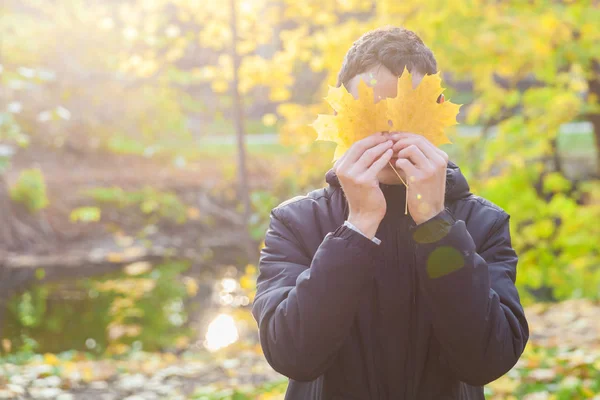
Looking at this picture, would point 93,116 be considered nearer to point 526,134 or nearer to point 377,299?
point 526,134

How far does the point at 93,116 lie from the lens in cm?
1532

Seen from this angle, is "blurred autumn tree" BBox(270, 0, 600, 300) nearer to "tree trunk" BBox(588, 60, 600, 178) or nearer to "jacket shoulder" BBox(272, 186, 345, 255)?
"tree trunk" BBox(588, 60, 600, 178)

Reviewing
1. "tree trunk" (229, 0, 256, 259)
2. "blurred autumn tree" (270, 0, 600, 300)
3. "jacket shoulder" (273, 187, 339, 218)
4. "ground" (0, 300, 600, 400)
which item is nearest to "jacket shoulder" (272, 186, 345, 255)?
"jacket shoulder" (273, 187, 339, 218)

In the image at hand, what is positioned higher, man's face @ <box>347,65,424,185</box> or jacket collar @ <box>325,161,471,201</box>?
man's face @ <box>347,65,424,185</box>

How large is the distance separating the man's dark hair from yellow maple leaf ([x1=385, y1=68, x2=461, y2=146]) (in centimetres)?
7

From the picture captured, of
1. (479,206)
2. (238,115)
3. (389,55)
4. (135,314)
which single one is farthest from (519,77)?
(135,314)

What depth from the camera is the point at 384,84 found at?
136cm

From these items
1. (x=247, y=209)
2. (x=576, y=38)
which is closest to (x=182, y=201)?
(x=247, y=209)

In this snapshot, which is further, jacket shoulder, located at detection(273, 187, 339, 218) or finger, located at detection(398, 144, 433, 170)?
jacket shoulder, located at detection(273, 187, 339, 218)

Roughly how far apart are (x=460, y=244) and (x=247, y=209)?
5537mm

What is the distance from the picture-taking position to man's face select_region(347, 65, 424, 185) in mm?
1352

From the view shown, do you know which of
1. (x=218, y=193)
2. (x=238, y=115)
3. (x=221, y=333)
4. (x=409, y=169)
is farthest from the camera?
(x=218, y=193)

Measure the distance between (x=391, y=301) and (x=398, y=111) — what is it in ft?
1.35

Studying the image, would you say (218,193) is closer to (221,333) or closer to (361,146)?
(221,333)
